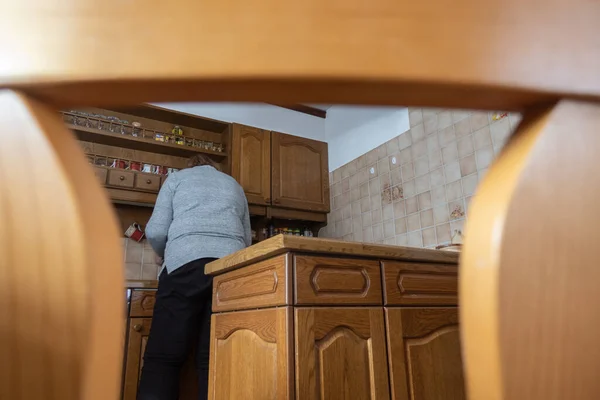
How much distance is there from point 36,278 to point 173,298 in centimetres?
177

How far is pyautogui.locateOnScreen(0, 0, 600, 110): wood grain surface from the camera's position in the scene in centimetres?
18

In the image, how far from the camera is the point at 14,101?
0.18 metres

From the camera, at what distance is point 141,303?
2244 mm

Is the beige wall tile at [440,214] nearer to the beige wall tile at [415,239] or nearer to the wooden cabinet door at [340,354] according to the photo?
the beige wall tile at [415,239]

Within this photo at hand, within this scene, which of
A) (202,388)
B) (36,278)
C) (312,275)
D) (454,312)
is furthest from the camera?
(202,388)

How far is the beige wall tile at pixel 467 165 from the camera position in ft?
7.26

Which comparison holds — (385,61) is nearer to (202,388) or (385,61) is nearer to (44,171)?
(44,171)

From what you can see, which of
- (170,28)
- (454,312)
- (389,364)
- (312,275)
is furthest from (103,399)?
(454,312)

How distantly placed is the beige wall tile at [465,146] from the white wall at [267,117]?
1.35 m

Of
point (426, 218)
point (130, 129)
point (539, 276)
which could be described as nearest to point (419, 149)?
point (426, 218)

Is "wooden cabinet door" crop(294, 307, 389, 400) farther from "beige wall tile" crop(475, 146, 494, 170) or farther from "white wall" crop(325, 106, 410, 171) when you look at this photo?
"white wall" crop(325, 106, 410, 171)

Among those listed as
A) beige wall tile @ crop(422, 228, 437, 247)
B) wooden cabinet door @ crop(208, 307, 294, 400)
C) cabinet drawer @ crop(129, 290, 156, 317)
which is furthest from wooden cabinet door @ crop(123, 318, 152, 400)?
beige wall tile @ crop(422, 228, 437, 247)

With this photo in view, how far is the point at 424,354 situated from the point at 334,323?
37 centimetres

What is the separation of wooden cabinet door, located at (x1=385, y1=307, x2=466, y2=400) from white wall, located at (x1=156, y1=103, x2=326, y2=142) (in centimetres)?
209
